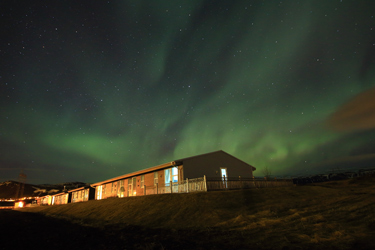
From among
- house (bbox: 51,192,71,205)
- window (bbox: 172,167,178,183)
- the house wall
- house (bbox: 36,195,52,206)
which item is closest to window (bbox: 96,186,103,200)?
house (bbox: 51,192,71,205)

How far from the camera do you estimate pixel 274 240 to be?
24.1ft

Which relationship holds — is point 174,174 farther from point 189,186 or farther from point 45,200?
point 45,200

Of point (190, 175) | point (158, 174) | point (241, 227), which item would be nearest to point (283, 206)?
point (241, 227)

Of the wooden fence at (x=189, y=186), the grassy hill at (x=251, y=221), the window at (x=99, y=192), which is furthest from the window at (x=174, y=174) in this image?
the window at (x=99, y=192)

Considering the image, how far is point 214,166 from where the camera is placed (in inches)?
976

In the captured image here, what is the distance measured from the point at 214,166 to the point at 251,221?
46.5 ft

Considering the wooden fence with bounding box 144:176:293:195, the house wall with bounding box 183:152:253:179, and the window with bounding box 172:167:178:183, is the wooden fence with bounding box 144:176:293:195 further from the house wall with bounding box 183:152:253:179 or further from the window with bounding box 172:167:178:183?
the house wall with bounding box 183:152:253:179

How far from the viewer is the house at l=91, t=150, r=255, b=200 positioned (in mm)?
19922

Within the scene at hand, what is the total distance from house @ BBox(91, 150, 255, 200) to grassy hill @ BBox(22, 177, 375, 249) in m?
2.25

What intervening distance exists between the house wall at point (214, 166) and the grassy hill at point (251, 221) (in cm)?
550

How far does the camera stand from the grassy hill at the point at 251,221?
706 centimetres

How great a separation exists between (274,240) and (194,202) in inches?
312

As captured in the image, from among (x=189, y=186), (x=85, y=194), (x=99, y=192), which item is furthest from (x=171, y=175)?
(x=85, y=194)

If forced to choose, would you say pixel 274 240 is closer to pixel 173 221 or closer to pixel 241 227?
pixel 241 227
